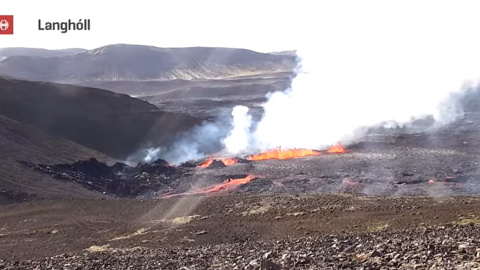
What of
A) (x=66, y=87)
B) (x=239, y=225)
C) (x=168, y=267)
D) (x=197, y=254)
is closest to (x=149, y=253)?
(x=197, y=254)

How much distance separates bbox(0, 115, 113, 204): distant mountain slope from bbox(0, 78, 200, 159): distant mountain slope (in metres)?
3.80

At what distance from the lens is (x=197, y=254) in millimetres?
18906

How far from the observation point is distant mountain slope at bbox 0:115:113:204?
40.7 meters

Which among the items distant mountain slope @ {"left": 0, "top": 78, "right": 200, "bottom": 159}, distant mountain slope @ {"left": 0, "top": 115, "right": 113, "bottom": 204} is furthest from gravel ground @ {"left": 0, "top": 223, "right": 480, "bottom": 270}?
distant mountain slope @ {"left": 0, "top": 78, "right": 200, "bottom": 159}

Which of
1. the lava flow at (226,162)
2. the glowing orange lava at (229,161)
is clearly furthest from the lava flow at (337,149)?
the lava flow at (226,162)

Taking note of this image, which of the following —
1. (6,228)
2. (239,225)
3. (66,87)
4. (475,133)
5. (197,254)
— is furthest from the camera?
(66,87)

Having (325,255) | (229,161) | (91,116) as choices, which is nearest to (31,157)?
(229,161)

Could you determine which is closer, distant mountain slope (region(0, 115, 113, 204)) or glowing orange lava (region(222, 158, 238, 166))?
distant mountain slope (region(0, 115, 113, 204))

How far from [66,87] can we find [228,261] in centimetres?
6283

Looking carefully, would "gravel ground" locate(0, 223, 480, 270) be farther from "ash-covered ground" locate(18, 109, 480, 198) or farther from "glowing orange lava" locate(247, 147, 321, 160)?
"glowing orange lava" locate(247, 147, 321, 160)

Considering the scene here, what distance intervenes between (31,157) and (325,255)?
136 feet

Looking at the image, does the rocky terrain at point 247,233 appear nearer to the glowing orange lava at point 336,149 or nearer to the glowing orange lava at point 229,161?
the glowing orange lava at point 229,161

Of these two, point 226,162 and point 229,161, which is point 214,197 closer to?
point 226,162

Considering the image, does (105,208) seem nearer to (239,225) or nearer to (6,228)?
(6,228)
